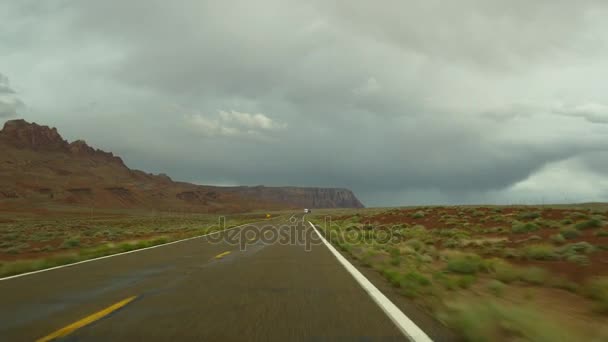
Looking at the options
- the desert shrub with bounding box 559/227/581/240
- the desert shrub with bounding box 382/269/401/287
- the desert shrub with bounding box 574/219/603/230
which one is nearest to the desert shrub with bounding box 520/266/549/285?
the desert shrub with bounding box 382/269/401/287

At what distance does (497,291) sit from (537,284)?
1.46 meters

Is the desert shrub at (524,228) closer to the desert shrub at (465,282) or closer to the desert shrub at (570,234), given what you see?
the desert shrub at (570,234)

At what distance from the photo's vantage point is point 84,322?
5488 millimetres

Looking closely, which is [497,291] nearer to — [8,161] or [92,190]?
[92,190]

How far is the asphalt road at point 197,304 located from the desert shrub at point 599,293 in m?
3.24

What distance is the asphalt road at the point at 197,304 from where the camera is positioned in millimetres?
5023

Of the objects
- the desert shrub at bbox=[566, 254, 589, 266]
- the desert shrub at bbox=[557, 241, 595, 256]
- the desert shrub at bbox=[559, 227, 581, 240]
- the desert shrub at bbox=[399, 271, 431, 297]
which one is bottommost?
the desert shrub at bbox=[399, 271, 431, 297]

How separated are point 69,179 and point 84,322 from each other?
5832 inches

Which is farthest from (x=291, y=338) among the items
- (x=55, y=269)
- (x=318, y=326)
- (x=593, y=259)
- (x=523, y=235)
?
(x=523, y=235)

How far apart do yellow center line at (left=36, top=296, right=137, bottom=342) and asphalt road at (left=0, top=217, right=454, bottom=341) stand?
0.10 m

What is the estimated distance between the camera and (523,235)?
1966 centimetres

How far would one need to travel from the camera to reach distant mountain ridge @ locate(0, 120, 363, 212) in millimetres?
119713

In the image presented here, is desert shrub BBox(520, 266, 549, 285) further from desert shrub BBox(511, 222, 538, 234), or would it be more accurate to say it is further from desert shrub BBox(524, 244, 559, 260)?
desert shrub BBox(511, 222, 538, 234)

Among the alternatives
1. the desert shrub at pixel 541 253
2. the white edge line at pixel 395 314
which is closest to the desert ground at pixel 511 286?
the desert shrub at pixel 541 253
